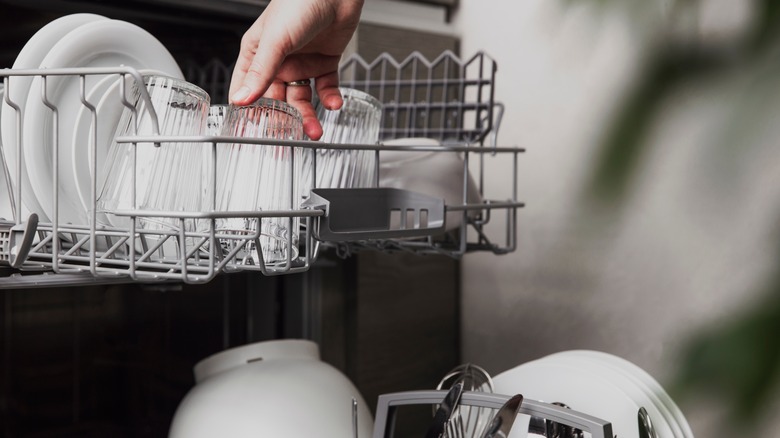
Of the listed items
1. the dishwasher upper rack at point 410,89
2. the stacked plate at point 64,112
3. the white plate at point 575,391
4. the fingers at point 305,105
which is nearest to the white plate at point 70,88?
the stacked plate at point 64,112

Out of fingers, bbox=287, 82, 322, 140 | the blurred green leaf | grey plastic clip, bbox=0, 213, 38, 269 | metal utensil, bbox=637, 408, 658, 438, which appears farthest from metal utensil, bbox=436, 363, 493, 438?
the blurred green leaf

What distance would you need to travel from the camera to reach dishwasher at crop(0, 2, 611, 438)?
0.44 meters

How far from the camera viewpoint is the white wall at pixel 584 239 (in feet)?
2.70

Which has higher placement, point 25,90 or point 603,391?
point 25,90

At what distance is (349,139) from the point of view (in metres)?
0.64

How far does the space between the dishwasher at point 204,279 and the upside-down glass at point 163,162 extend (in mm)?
13

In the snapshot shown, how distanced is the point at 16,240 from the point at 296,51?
27cm

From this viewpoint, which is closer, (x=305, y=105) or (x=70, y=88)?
(x=70, y=88)

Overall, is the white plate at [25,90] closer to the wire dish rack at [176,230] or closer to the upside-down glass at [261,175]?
the wire dish rack at [176,230]

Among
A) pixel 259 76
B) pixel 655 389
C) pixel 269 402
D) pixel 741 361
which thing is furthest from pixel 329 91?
pixel 741 361

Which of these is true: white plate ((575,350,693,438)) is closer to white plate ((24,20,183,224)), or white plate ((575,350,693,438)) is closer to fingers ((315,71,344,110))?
fingers ((315,71,344,110))

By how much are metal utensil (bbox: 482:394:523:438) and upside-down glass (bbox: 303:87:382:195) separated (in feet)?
0.72

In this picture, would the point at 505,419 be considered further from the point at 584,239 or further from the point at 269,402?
the point at 584,239

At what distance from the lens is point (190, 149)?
17.7 inches
